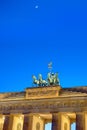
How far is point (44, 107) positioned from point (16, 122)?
179 inches

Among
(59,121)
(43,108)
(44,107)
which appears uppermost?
(44,107)

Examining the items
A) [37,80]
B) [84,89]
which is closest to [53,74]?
[37,80]

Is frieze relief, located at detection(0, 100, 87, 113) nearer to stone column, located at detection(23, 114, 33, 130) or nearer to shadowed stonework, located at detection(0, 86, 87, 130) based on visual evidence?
shadowed stonework, located at detection(0, 86, 87, 130)

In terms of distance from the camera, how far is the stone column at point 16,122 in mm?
40081

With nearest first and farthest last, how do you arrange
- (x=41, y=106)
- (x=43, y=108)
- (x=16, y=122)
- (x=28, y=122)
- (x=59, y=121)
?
(x=59, y=121), (x=28, y=122), (x=43, y=108), (x=41, y=106), (x=16, y=122)

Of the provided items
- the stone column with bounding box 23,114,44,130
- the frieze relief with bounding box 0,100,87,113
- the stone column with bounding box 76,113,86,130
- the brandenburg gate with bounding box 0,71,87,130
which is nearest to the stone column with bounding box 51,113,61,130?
the brandenburg gate with bounding box 0,71,87,130

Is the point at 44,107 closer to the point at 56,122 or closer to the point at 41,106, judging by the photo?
the point at 41,106

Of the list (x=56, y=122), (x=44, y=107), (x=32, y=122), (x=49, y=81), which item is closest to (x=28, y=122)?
(x=32, y=122)

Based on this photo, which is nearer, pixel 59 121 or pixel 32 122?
pixel 59 121

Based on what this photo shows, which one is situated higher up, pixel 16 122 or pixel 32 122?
pixel 16 122

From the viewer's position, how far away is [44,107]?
1560 inches

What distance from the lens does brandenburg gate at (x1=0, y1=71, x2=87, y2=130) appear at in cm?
3797

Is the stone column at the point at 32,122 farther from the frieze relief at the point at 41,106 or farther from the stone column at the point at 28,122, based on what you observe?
the frieze relief at the point at 41,106

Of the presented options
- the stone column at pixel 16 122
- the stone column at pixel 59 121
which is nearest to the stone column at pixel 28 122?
the stone column at pixel 16 122
